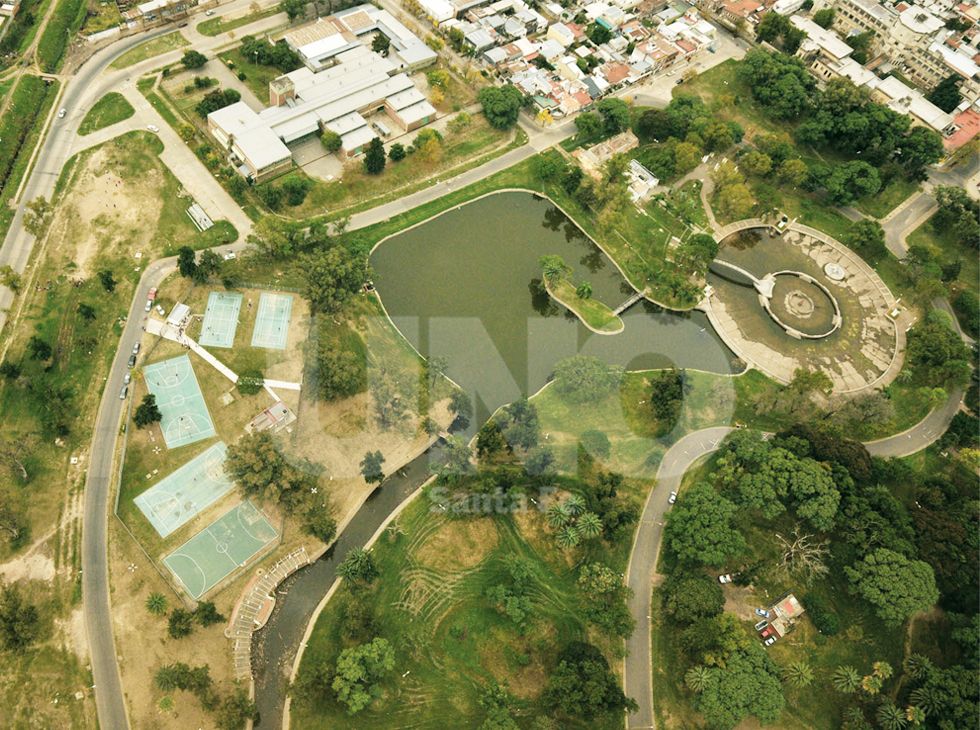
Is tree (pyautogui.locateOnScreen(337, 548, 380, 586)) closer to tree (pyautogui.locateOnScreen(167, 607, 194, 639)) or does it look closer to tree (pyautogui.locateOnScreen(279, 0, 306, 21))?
tree (pyautogui.locateOnScreen(167, 607, 194, 639))

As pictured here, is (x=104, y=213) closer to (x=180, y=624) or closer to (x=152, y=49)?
(x=152, y=49)

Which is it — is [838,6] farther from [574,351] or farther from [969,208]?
[574,351]

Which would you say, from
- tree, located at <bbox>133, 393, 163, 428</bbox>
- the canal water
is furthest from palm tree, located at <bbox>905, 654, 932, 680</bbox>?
tree, located at <bbox>133, 393, 163, 428</bbox>

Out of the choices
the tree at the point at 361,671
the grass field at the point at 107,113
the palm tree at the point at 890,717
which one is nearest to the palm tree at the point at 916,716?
the palm tree at the point at 890,717

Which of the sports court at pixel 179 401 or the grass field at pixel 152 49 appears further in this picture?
the grass field at pixel 152 49

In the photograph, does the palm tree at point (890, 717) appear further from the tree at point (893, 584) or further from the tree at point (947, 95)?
the tree at point (947, 95)

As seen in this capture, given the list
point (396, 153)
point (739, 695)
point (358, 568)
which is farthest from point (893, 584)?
point (396, 153)
